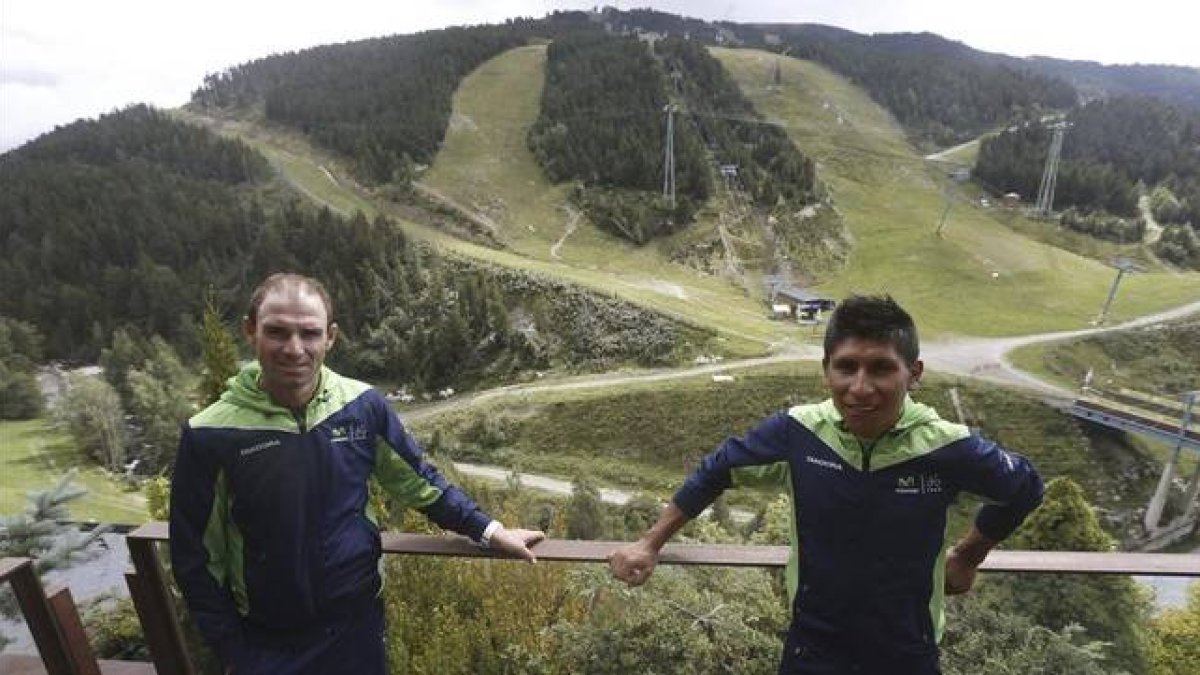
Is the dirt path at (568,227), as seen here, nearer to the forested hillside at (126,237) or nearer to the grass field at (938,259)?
the grass field at (938,259)

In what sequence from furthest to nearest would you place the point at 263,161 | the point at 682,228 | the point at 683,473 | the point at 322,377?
the point at 263,161 < the point at 682,228 < the point at 683,473 < the point at 322,377

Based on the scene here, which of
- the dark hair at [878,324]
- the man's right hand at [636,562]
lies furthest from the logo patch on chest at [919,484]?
the man's right hand at [636,562]

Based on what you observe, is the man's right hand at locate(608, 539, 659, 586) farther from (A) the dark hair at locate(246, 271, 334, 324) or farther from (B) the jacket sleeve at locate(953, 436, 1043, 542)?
(A) the dark hair at locate(246, 271, 334, 324)

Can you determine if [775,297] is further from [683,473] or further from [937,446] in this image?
[937,446]

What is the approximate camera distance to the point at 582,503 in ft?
115

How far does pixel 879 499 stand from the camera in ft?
10.8

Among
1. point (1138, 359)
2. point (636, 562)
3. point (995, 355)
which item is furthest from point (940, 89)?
point (636, 562)

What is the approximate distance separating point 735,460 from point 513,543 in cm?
121

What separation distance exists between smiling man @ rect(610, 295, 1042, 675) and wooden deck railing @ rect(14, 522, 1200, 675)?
304 millimetres

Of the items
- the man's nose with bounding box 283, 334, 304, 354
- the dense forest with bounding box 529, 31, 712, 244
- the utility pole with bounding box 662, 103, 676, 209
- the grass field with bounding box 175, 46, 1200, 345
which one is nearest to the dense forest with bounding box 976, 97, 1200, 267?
the grass field with bounding box 175, 46, 1200, 345

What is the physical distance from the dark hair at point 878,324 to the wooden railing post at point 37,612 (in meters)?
3.95

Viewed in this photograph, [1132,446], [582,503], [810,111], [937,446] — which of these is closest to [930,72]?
[810,111]

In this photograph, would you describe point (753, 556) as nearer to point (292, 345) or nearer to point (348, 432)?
point (348, 432)

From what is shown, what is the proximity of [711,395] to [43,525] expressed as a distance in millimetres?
43649
